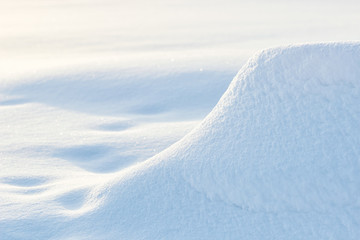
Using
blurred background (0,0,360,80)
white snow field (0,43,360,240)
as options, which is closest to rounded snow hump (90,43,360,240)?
white snow field (0,43,360,240)

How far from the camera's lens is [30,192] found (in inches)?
84.0

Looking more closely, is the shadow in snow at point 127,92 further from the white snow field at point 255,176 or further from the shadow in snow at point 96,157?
the white snow field at point 255,176

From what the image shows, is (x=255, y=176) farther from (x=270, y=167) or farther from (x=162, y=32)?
(x=162, y=32)

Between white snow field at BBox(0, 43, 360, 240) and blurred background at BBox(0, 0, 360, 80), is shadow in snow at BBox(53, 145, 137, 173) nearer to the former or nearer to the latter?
white snow field at BBox(0, 43, 360, 240)

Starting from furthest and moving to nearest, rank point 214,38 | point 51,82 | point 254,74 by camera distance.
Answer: point 214,38
point 51,82
point 254,74

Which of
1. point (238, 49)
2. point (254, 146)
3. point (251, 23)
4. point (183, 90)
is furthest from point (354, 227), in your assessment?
point (251, 23)

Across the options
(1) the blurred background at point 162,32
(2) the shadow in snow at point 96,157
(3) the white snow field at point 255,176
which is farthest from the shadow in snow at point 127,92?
(3) the white snow field at point 255,176

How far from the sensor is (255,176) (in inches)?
65.3

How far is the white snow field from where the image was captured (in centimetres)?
158

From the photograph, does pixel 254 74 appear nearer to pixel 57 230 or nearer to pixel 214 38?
pixel 57 230

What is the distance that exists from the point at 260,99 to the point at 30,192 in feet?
3.46

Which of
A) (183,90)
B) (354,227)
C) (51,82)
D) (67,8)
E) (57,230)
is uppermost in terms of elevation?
(67,8)

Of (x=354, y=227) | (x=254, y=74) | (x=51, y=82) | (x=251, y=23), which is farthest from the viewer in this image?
(x=251, y=23)

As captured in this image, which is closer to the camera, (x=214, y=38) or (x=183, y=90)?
(x=183, y=90)
